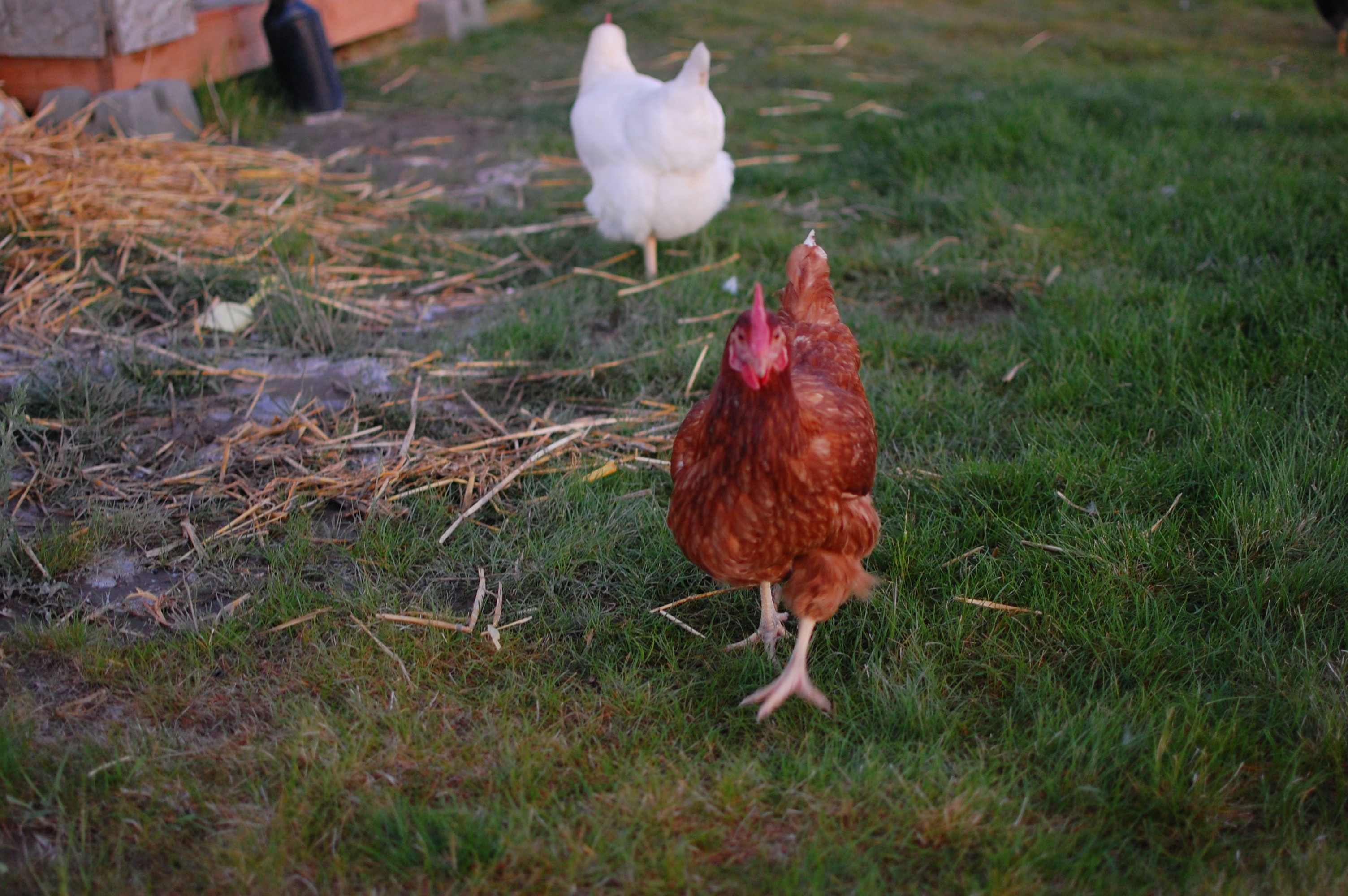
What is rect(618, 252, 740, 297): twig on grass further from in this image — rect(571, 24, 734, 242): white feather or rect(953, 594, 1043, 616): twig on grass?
rect(953, 594, 1043, 616): twig on grass

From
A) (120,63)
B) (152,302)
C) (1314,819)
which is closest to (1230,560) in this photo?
(1314,819)

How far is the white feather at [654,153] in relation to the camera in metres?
4.16

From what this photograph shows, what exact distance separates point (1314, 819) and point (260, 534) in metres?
2.93

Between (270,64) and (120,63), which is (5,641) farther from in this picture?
(270,64)

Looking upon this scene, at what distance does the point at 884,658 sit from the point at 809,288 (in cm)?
116

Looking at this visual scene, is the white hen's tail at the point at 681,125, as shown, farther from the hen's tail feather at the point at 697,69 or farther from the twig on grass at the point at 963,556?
the twig on grass at the point at 963,556

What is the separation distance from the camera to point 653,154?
4.29 metres

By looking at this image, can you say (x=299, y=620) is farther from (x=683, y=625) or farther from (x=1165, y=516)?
(x=1165, y=516)

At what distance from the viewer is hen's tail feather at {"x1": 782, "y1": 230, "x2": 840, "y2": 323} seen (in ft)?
9.47

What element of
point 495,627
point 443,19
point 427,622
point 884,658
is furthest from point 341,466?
point 443,19

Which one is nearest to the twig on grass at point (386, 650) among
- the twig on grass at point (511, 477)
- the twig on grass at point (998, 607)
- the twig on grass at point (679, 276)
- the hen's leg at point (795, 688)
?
the twig on grass at point (511, 477)

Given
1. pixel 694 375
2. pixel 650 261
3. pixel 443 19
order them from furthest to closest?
1. pixel 443 19
2. pixel 650 261
3. pixel 694 375

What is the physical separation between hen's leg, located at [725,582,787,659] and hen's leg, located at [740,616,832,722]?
21cm

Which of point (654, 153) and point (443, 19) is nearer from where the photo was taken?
point (654, 153)
